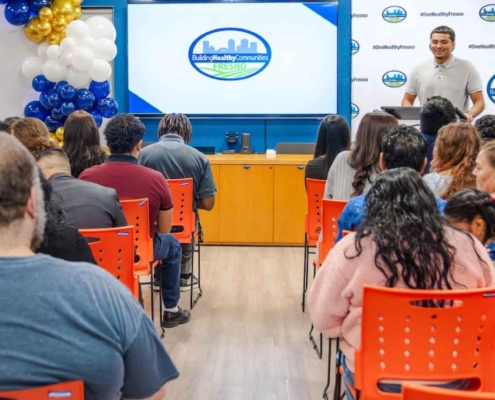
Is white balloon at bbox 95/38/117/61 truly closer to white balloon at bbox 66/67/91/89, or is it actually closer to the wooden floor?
white balloon at bbox 66/67/91/89

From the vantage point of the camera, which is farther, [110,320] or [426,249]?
[426,249]

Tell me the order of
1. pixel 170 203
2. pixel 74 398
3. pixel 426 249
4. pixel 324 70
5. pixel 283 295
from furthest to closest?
pixel 324 70 → pixel 283 295 → pixel 170 203 → pixel 426 249 → pixel 74 398

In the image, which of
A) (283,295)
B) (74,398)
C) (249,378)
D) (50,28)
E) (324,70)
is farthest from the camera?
(324,70)

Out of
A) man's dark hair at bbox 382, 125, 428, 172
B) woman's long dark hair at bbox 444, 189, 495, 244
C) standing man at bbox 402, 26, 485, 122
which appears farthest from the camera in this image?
standing man at bbox 402, 26, 485, 122

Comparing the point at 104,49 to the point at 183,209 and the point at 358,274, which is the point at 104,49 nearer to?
the point at 183,209

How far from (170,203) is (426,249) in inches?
80.2

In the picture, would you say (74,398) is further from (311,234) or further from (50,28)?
(50,28)

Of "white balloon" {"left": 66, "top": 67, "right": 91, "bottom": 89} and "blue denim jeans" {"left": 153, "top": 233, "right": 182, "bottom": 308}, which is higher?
"white balloon" {"left": 66, "top": 67, "right": 91, "bottom": 89}

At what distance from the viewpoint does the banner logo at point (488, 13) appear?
7047 millimetres

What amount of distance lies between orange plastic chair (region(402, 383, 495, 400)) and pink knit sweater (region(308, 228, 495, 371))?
27.9 inches

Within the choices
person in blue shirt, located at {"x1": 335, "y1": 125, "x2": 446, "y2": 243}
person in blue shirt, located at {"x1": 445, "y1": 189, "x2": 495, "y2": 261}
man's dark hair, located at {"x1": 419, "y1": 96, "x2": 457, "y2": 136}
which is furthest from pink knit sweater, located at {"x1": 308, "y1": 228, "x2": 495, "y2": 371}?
man's dark hair, located at {"x1": 419, "y1": 96, "x2": 457, "y2": 136}

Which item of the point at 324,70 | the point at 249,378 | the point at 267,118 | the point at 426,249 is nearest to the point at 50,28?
the point at 267,118

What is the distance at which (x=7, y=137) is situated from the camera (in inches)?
49.8

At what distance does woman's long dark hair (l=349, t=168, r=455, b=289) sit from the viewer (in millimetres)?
1894
